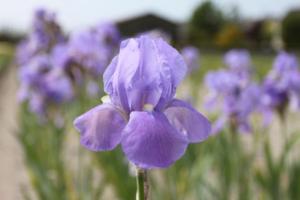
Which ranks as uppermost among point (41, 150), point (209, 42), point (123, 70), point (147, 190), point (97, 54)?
point (123, 70)

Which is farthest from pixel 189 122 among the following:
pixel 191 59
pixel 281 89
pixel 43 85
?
pixel 191 59

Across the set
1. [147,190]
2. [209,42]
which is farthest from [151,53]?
[209,42]

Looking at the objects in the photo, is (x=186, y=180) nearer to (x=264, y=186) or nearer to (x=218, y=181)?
(x=218, y=181)

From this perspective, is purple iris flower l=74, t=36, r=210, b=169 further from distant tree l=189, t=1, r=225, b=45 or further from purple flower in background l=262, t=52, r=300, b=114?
distant tree l=189, t=1, r=225, b=45

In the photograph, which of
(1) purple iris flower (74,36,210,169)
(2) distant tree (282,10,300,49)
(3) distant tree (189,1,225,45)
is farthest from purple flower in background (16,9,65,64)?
(3) distant tree (189,1,225,45)

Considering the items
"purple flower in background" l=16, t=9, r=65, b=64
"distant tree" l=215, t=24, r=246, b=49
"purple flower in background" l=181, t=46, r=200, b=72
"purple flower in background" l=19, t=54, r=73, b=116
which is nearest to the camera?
"purple flower in background" l=16, t=9, r=65, b=64

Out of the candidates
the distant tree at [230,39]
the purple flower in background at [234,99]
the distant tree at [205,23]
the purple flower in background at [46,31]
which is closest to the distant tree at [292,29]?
the distant tree at [230,39]
